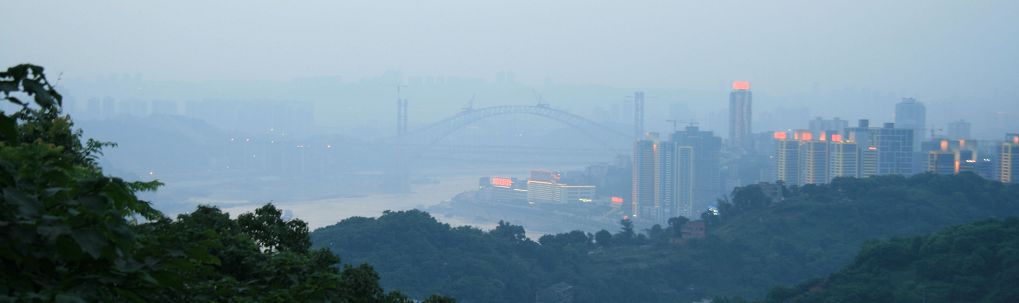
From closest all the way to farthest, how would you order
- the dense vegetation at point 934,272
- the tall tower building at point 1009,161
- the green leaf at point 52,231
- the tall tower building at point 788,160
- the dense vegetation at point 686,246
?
Answer: the green leaf at point 52,231, the dense vegetation at point 934,272, the dense vegetation at point 686,246, the tall tower building at point 1009,161, the tall tower building at point 788,160

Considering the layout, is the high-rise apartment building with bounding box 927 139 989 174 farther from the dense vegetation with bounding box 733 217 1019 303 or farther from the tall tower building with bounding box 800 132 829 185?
the dense vegetation with bounding box 733 217 1019 303

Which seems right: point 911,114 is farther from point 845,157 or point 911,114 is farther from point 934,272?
point 934,272

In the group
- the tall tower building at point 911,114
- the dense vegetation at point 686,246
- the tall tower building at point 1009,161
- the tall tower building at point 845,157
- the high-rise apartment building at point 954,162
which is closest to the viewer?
the dense vegetation at point 686,246

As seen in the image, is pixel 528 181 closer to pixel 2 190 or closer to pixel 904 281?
pixel 904 281

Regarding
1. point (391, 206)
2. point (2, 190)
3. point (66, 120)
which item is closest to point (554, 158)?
point (391, 206)

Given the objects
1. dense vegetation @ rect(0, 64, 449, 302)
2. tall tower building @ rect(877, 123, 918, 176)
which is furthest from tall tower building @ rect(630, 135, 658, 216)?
dense vegetation @ rect(0, 64, 449, 302)

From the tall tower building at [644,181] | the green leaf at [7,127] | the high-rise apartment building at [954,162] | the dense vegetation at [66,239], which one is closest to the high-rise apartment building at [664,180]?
the tall tower building at [644,181]

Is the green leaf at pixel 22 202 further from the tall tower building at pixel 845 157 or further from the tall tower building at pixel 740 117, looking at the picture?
the tall tower building at pixel 740 117

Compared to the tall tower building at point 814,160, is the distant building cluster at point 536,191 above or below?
below
